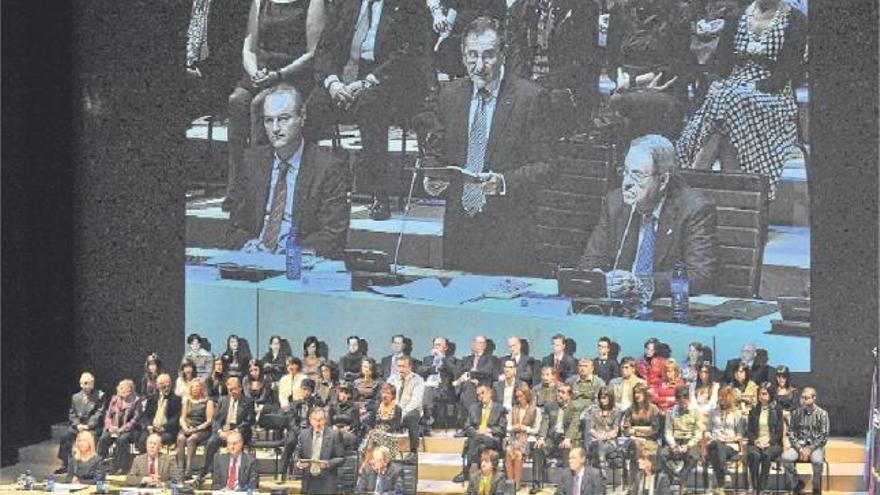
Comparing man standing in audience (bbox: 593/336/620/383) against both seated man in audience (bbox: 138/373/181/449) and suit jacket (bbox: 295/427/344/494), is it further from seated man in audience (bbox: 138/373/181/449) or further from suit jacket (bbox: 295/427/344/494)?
seated man in audience (bbox: 138/373/181/449)

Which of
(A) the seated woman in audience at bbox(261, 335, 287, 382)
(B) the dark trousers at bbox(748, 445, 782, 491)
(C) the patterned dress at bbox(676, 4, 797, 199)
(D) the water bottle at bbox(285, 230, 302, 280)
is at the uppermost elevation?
(C) the patterned dress at bbox(676, 4, 797, 199)

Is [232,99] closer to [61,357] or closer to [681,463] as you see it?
[61,357]

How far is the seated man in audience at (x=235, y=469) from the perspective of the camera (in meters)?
14.7

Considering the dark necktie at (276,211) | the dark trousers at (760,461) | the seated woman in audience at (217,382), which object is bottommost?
the dark trousers at (760,461)

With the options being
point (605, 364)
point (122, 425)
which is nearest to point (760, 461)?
point (605, 364)

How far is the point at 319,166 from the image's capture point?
56.2ft

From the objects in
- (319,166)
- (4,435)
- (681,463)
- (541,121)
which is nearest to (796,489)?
(681,463)

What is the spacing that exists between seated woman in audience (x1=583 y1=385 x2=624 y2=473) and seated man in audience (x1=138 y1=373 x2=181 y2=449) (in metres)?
3.63

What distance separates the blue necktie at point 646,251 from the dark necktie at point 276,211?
11.5 feet

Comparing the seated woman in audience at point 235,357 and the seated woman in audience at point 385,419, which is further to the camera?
the seated woman in audience at point 235,357

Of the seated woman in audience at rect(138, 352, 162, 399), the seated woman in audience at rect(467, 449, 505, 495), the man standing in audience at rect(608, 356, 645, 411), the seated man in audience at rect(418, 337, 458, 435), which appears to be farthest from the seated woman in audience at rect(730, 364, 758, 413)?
the seated woman in audience at rect(138, 352, 162, 399)

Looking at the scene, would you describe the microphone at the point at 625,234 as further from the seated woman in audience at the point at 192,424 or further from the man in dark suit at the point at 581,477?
the seated woman in audience at the point at 192,424

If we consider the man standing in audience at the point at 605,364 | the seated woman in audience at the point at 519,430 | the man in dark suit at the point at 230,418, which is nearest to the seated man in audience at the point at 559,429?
the seated woman in audience at the point at 519,430

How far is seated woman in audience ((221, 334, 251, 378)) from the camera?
54.6 ft
